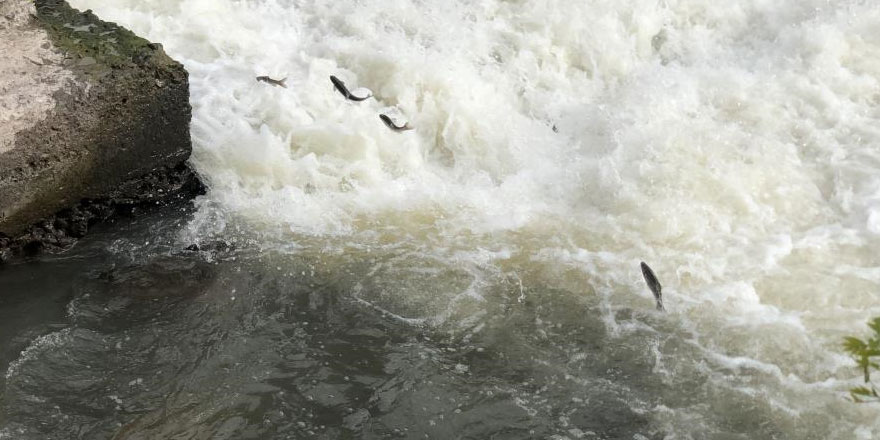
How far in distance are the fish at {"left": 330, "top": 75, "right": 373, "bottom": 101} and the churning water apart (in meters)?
0.12

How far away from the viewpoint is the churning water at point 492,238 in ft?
14.4

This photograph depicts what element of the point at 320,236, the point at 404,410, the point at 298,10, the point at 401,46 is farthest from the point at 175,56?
the point at 404,410

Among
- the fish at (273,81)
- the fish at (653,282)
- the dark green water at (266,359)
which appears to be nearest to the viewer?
the dark green water at (266,359)

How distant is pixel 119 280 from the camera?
520cm

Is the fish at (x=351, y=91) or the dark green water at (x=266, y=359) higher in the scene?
the fish at (x=351, y=91)

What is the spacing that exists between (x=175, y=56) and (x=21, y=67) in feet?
5.75

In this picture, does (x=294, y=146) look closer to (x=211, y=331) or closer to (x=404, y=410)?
(x=211, y=331)

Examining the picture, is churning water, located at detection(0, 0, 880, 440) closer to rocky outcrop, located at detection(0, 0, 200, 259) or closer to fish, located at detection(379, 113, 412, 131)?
fish, located at detection(379, 113, 412, 131)

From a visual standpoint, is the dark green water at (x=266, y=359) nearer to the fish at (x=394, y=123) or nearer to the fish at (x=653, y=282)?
the fish at (x=653, y=282)

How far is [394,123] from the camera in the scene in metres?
6.79

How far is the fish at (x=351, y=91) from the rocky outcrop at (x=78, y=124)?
1.12m

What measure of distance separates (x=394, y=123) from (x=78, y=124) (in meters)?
2.36

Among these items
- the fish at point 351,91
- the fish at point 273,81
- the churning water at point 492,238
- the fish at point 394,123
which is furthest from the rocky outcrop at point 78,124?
the fish at point 394,123

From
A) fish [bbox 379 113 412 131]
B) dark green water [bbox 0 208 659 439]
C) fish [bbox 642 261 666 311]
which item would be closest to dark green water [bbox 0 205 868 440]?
dark green water [bbox 0 208 659 439]
